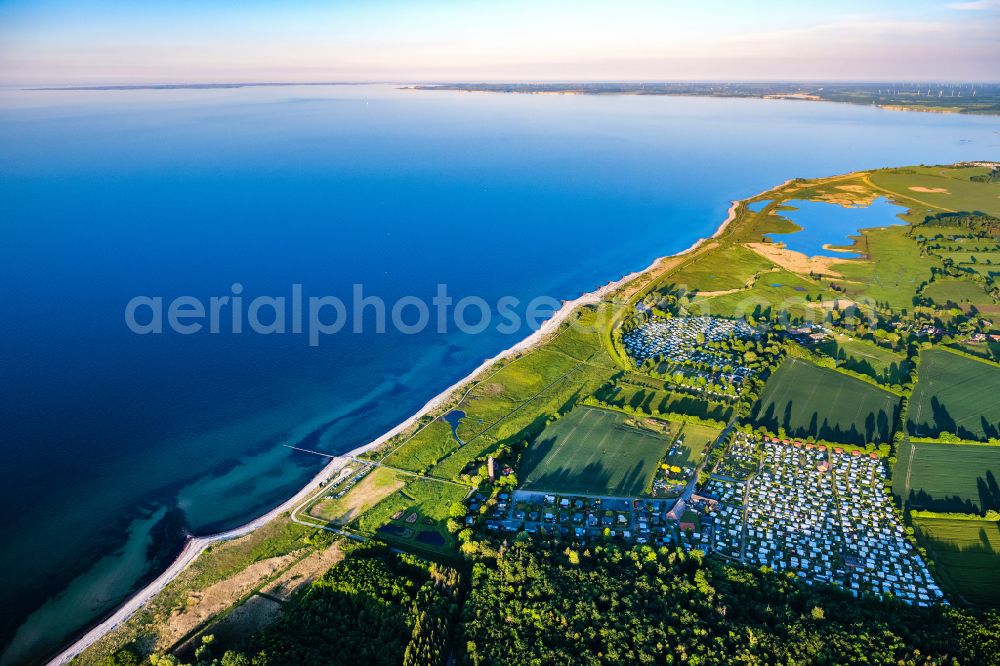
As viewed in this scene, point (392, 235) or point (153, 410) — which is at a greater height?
point (392, 235)

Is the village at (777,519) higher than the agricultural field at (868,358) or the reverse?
the reverse

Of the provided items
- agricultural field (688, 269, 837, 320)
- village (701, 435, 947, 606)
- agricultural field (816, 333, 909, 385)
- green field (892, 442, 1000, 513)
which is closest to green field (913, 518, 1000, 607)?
village (701, 435, 947, 606)

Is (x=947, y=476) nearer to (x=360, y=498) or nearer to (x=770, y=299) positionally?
(x=770, y=299)

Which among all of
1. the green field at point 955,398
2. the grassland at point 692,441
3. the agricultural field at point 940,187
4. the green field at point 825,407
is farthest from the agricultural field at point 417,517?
the agricultural field at point 940,187

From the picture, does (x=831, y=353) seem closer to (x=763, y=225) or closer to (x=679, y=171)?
(x=763, y=225)

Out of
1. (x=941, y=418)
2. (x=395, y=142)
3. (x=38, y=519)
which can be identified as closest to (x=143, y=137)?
(x=395, y=142)

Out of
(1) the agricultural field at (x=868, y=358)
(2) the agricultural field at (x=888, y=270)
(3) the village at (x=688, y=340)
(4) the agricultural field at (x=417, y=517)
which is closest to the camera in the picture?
(4) the agricultural field at (x=417, y=517)

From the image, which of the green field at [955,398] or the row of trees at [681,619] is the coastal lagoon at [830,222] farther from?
the row of trees at [681,619]
